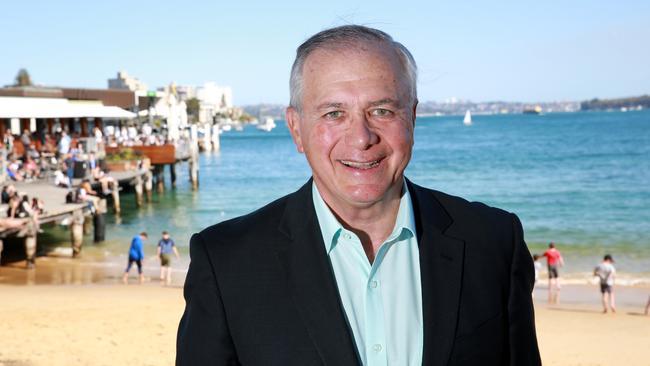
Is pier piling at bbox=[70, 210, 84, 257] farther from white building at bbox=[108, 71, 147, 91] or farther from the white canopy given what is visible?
white building at bbox=[108, 71, 147, 91]

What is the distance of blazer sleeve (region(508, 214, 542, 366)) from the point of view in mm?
2193

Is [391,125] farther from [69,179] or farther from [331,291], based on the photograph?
[69,179]

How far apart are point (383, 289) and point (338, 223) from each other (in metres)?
0.21

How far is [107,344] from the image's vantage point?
517 inches

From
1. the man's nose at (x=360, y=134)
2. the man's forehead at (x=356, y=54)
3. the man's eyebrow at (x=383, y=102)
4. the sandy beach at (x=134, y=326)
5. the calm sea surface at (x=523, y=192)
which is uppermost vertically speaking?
the man's forehead at (x=356, y=54)

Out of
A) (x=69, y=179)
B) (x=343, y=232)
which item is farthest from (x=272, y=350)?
(x=69, y=179)

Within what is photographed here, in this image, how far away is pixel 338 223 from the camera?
2.19 meters

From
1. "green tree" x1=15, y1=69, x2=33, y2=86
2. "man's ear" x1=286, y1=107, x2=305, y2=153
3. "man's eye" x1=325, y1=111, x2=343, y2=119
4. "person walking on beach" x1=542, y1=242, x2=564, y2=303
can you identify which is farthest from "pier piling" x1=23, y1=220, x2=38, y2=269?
"green tree" x1=15, y1=69, x2=33, y2=86

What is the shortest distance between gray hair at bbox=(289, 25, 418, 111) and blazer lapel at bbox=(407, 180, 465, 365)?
Result: 34 cm

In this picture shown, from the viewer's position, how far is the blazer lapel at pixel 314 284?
2043 mm

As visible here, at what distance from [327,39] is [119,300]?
15.9 metres

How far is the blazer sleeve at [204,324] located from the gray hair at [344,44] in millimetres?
520

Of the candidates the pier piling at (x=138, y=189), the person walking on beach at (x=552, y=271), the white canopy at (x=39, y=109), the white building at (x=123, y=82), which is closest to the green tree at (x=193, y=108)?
the white building at (x=123, y=82)

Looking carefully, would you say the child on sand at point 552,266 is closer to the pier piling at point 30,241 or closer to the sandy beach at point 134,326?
the sandy beach at point 134,326
